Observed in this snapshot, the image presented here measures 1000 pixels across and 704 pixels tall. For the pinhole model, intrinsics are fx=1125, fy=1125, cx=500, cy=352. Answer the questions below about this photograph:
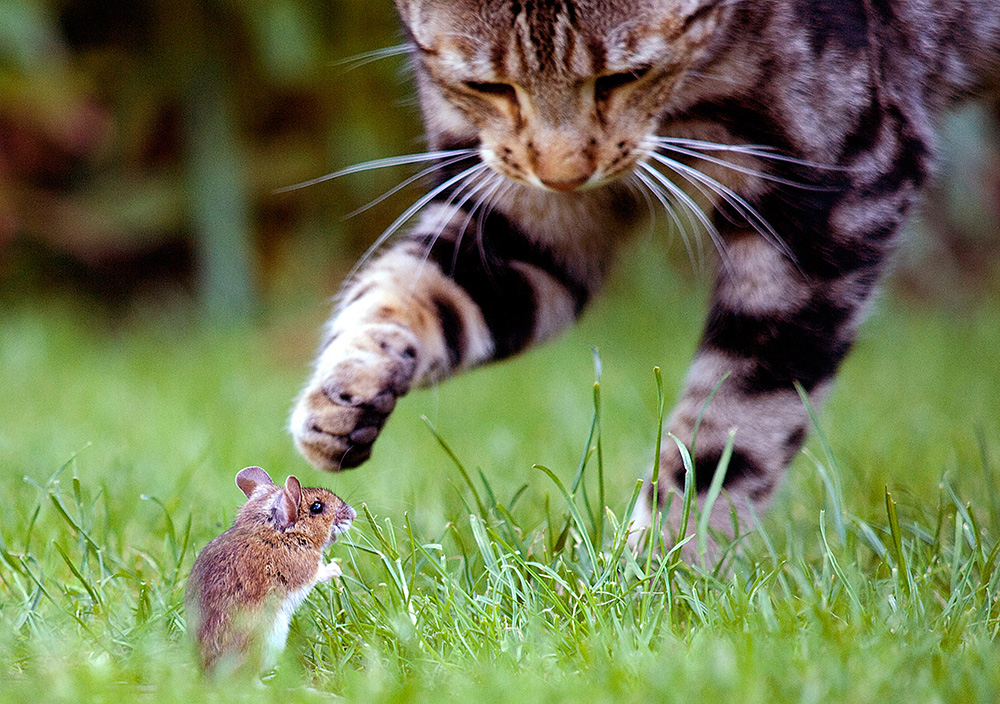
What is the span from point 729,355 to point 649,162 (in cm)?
36

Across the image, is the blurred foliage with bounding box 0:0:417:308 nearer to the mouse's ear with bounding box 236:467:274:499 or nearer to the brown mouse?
the mouse's ear with bounding box 236:467:274:499

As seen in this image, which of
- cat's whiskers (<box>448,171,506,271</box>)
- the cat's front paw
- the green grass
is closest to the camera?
the green grass

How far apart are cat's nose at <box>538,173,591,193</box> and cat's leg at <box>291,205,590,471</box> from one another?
27 cm

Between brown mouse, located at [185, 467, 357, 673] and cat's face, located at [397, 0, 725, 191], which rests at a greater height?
cat's face, located at [397, 0, 725, 191]

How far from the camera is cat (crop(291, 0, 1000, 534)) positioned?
178cm

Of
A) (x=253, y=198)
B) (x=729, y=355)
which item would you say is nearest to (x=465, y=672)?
(x=729, y=355)

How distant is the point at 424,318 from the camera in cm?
196

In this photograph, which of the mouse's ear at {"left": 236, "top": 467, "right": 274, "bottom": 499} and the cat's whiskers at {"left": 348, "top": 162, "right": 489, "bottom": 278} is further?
the cat's whiskers at {"left": 348, "top": 162, "right": 489, "bottom": 278}

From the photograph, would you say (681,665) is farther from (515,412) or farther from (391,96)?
(391,96)

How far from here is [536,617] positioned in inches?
55.2

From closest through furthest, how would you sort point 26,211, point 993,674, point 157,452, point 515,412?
point 993,674 < point 157,452 < point 515,412 < point 26,211

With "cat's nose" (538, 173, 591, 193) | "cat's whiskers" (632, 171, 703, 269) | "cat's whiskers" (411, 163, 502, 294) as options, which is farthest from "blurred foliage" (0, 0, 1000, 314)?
"cat's nose" (538, 173, 591, 193)

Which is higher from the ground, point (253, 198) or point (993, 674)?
point (993, 674)

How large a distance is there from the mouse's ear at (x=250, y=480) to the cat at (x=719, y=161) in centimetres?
17
